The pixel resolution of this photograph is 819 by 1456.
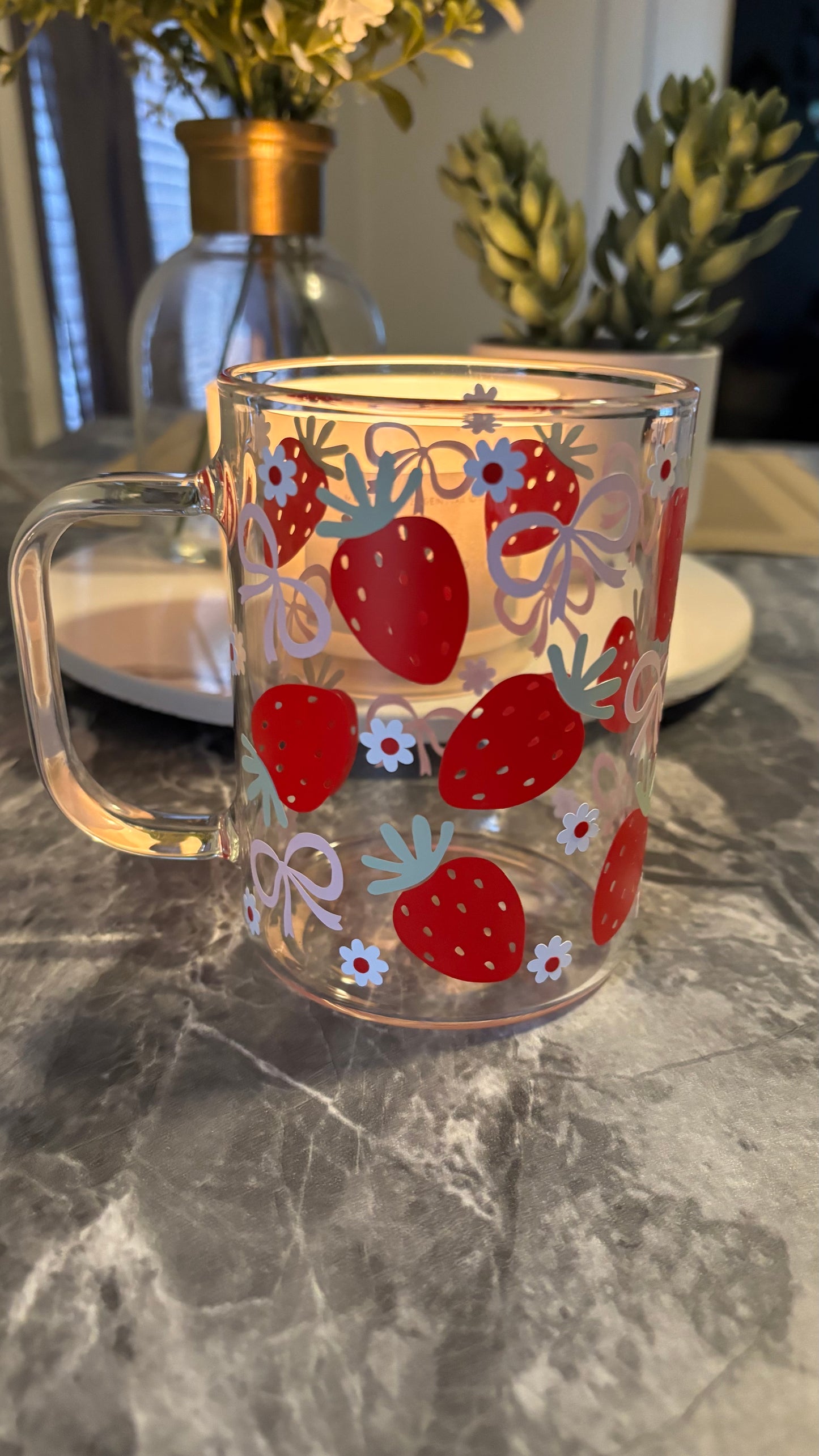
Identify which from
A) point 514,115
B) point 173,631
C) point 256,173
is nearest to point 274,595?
point 173,631

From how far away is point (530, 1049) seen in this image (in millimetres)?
347

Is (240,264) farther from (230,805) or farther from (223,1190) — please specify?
(223,1190)

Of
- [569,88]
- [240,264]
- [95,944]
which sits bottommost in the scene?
[95,944]

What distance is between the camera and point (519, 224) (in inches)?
27.3

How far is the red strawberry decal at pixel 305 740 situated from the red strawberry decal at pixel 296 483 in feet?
0.15

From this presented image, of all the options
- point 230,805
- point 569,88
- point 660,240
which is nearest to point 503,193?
point 660,240

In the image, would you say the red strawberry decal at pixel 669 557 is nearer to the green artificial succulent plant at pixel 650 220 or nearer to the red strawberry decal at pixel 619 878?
the red strawberry decal at pixel 619 878

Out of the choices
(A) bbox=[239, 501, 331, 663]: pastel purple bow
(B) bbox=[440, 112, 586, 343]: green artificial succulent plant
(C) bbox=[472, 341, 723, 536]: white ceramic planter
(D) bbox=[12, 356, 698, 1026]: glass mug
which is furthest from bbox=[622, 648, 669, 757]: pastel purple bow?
(B) bbox=[440, 112, 586, 343]: green artificial succulent plant

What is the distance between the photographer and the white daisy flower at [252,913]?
0.37 meters

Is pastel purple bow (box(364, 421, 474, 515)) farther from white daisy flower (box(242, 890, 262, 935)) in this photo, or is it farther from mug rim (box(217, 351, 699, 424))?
white daisy flower (box(242, 890, 262, 935))

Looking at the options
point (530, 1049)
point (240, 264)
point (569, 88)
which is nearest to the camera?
point (530, 1049)

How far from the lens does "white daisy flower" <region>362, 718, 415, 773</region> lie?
324 millimetres

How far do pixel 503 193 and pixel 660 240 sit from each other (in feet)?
0.36

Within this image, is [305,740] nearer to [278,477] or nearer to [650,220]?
[278,477]
